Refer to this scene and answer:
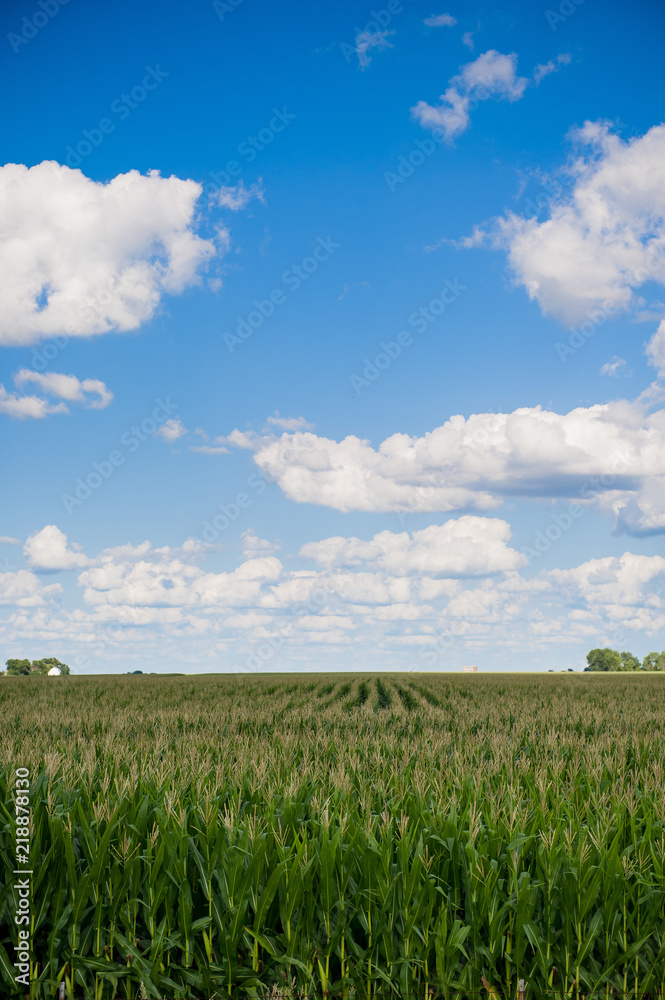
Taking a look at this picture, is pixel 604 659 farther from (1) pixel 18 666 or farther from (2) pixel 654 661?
(1) pixel 18 666

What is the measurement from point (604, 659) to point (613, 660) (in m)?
2.18

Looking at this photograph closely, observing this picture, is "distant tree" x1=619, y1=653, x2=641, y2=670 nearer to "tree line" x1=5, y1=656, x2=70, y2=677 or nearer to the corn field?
"tree line" x1=5, y1=656, x2=70, y2=677

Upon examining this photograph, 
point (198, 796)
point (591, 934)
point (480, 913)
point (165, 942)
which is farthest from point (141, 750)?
point (591, 934)

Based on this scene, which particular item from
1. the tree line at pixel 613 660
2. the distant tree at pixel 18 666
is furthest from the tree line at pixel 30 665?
the tree line at pixel 613 660

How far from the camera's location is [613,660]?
161m

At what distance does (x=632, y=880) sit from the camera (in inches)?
208

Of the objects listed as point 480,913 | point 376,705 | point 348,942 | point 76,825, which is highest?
point 76,825

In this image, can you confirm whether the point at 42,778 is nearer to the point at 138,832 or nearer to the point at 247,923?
the point at 138,832

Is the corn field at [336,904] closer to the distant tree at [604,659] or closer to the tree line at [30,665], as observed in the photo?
the tree line at [30,665]

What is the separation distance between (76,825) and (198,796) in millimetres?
1060

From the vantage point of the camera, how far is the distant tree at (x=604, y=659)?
160875mm

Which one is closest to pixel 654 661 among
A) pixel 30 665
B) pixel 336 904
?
pixel 30 665

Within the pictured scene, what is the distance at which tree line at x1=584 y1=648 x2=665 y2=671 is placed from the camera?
158 meters

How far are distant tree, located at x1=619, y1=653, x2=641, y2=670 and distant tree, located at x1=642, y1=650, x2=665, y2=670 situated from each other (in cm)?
332
